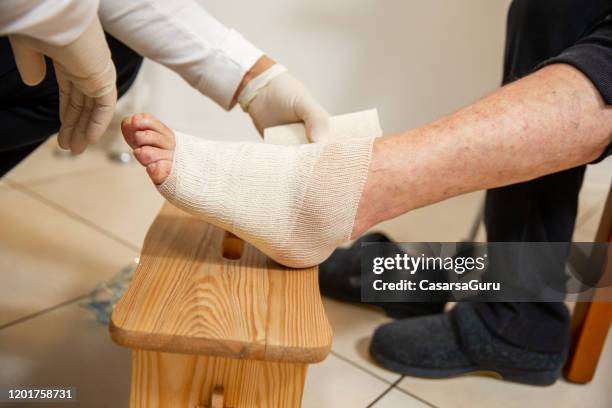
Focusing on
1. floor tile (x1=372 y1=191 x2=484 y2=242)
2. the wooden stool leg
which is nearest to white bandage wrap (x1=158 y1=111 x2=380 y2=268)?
the wooden stool leg

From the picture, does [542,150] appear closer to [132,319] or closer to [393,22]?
[132,319]

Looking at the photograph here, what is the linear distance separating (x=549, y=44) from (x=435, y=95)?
82cm

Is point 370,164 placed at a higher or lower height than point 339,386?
higher

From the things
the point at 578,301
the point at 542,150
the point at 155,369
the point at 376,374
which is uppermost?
the point at 542,150

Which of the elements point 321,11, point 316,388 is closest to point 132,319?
point 316,388

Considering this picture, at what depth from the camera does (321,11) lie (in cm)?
148

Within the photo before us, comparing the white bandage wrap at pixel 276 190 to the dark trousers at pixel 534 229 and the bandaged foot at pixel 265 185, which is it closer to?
the bandaged foot at pixel 265 185

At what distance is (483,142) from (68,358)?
59 centimetres

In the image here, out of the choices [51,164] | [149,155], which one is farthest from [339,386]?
[51,164]

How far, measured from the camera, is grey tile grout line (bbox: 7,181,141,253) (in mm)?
1085

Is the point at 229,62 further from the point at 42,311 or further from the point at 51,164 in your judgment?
the point at 51,164

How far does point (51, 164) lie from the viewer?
1423 mm

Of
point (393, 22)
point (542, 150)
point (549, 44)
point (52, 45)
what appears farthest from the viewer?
point (393, 22)

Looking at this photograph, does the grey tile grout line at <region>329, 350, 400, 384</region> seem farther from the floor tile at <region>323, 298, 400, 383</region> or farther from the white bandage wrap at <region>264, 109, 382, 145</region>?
the white bandage wrap at <region>264, 109, 382, 145</region>
